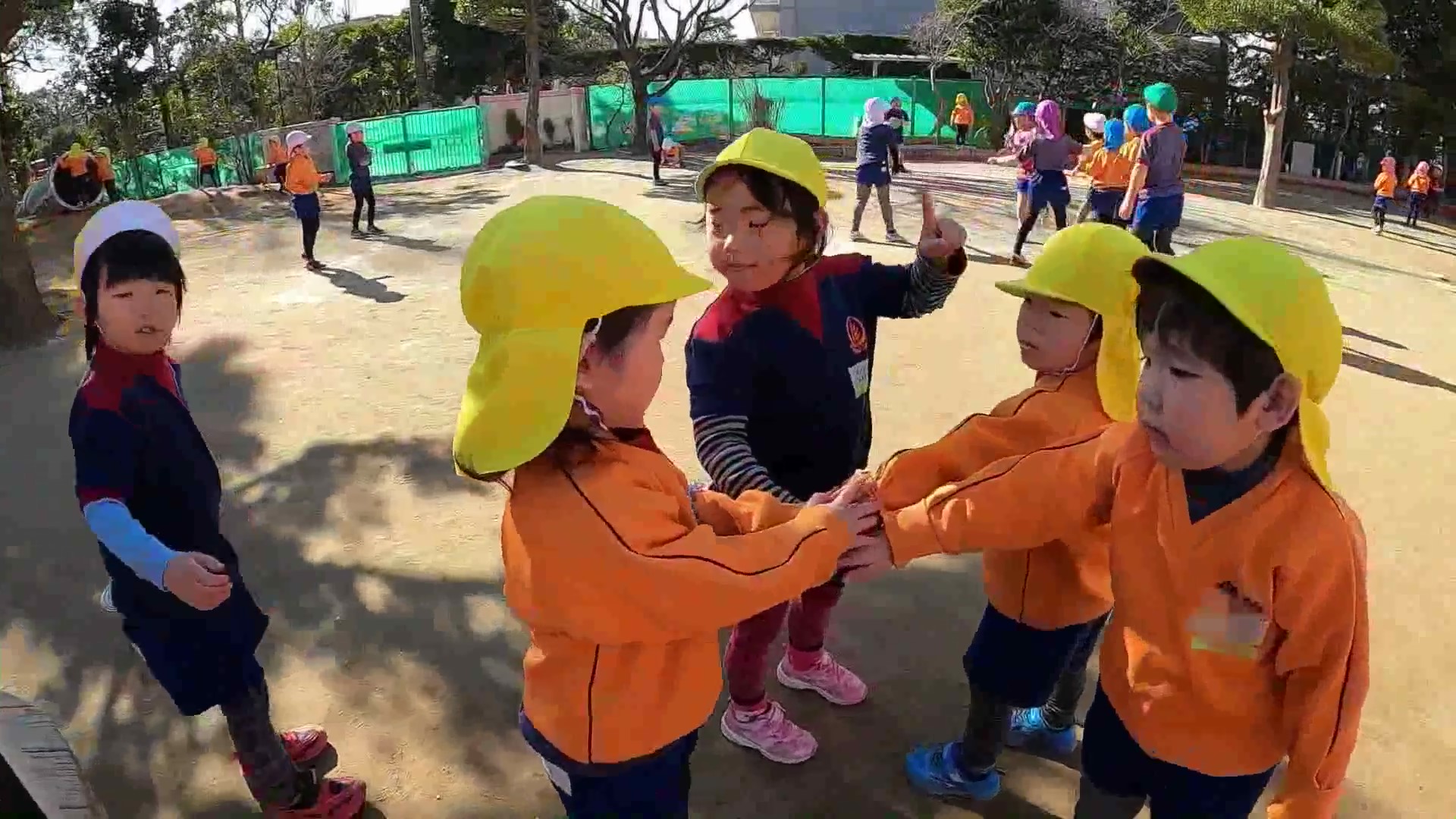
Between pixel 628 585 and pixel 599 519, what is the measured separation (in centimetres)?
11

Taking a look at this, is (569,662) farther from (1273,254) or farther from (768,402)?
(1273,254)

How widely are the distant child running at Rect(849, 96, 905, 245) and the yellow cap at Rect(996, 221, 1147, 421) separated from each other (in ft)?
24.9

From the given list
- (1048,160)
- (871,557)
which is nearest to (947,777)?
(871,557)

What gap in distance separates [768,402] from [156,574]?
53.1 inches

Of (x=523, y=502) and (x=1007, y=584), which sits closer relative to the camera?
(x=523, y=502)

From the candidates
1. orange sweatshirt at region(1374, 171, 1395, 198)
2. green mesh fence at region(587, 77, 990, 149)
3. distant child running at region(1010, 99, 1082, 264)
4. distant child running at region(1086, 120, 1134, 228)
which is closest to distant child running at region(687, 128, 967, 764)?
distant child running at region(1086, 120, 1134, 228)

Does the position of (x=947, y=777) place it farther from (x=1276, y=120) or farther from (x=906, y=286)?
(x=1276, y=120)

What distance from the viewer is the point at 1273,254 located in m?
1.51

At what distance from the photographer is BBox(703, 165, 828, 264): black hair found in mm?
2275

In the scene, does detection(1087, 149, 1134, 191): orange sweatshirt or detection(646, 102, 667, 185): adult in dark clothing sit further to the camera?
detection(646, 102, 667, 185): adult in dark clothing

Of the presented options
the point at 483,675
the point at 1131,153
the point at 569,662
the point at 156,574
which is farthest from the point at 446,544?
the point at 1131,153

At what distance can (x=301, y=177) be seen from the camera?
954 cm

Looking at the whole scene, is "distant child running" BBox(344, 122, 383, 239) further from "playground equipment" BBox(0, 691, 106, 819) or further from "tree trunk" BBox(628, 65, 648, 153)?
"playground equipment" BBox(0, 691, 106, 819)

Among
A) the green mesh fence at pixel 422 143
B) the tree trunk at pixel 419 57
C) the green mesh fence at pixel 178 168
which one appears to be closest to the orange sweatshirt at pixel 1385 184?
the green mesh fence at pixel 422 143
